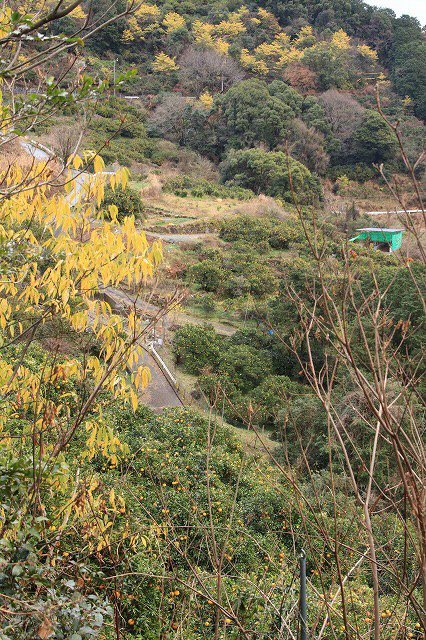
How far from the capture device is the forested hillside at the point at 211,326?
5.77 ft

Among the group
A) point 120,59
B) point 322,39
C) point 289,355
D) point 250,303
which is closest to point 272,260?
point 250,303

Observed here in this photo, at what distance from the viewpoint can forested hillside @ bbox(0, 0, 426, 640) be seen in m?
1.76

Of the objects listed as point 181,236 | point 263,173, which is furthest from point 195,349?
point 263,173

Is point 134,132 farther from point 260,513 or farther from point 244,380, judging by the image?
point 260,513

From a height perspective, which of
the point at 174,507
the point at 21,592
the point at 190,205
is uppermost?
Answer: the point at 21,592

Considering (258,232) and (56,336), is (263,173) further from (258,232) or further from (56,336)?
(56,336)

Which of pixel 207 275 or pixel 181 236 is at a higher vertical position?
pixel 207 275

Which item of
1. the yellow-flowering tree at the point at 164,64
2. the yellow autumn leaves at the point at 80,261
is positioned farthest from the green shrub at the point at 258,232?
the yellow-flowering tree at the point at 164,64

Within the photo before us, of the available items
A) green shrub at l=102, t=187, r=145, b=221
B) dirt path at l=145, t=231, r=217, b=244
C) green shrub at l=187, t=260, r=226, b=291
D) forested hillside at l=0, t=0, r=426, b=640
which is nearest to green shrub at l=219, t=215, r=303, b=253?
forested hillside at l=0, t=0, r=426, b=640

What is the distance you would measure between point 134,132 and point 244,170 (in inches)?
320

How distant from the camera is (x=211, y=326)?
42.8 ft

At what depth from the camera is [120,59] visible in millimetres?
40656

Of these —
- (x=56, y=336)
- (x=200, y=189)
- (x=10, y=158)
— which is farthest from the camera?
(x=200, y=189)

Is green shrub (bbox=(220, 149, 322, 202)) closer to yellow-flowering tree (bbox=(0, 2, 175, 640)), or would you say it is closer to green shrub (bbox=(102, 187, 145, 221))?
green shrub (bbox=(102, 187, 145, 221))
